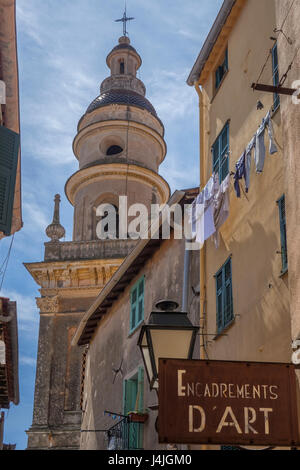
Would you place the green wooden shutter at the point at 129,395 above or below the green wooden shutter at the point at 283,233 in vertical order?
below

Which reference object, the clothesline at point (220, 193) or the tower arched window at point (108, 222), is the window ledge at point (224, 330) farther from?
the tower arched window at point (108, 222)

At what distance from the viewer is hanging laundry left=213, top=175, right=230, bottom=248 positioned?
1237 cm

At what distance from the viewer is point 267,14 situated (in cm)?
1201

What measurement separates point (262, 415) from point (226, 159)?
7.18 metres

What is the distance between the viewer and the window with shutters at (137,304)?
17.8 metres

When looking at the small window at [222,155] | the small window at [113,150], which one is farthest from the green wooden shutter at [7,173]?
the small window at [113,150]

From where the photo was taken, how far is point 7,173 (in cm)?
1259

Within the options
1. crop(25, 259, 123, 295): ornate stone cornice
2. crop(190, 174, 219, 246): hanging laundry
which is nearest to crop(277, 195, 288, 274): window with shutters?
crop(190, 174, 219, 246): hanging laundry

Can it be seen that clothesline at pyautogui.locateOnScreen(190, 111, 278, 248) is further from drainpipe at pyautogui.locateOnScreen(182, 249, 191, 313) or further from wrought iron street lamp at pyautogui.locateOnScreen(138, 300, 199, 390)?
wrought iron street lamp at pyautogui.locateOnScreen(138, 300, 199, 390)

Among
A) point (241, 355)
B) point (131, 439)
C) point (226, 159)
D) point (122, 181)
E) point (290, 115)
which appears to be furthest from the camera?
point (122, 181)

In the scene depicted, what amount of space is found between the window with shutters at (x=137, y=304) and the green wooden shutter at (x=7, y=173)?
6055 millimetres

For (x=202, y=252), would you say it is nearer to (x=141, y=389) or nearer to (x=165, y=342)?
(x=141, y=389)

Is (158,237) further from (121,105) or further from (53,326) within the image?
(121,105)
